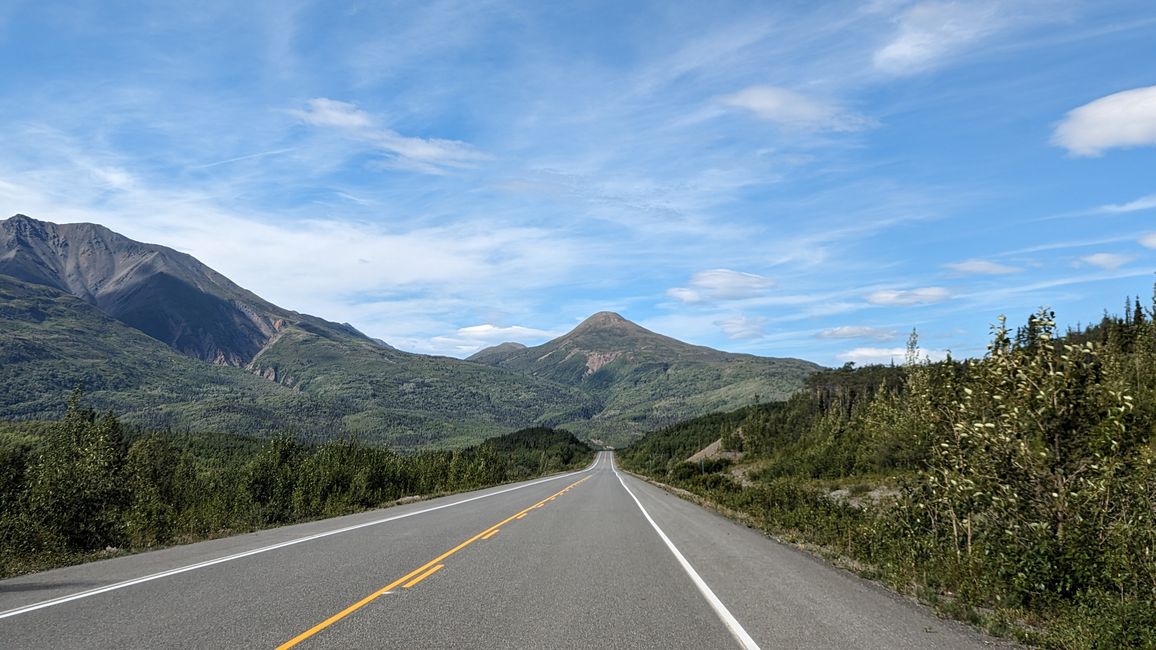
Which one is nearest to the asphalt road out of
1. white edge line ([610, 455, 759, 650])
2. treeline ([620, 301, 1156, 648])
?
white edge line ([610, 455, 759, 650])

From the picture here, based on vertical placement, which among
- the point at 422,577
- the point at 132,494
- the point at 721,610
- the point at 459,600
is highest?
the point at 721,610

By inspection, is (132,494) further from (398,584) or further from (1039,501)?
(1039,501)

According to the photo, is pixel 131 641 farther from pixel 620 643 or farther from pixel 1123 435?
pixel 1123 435

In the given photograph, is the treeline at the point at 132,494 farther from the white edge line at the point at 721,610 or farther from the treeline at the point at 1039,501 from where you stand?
the treeline at the point at 1039,501

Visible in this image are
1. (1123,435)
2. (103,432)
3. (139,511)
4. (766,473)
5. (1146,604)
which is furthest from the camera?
(766,473)

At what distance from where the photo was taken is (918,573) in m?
11.6

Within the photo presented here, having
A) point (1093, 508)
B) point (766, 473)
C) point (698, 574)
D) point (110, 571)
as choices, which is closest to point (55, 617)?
point (110, 571)

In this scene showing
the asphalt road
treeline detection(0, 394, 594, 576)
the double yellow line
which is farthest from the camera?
treeline detection(0, 394, 594, 576)

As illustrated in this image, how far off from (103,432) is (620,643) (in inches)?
921

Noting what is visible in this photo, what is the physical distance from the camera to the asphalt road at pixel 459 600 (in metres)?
7.11

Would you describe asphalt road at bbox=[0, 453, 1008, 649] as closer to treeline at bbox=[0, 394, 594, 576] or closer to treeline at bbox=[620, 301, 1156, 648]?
treeline at bbox=[620, 301, 1156, 648]

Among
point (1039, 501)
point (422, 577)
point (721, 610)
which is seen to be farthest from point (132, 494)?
point (1039, 501)

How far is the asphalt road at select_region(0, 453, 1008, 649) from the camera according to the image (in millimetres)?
7105

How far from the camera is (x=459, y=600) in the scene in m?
8.88
